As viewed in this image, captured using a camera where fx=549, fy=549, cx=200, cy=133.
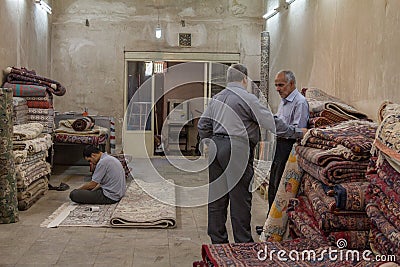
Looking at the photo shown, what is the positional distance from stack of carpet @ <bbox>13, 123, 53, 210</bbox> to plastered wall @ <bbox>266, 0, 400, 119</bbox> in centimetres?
369

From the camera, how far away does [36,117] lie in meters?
8.08

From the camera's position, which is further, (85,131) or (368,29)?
(85,131)

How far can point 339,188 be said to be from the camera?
3.08 meters

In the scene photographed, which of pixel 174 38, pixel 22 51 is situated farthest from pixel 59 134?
pixel 174 38

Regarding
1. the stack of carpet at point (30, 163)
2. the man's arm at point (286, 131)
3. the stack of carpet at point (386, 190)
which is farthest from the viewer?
the stack of carpet at point (30, 163)

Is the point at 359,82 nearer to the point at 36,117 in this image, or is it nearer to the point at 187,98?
the point at 36,117

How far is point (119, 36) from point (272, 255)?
31.0ft

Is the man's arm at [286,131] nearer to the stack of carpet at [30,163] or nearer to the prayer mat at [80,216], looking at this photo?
the prayer mat at [80,216]

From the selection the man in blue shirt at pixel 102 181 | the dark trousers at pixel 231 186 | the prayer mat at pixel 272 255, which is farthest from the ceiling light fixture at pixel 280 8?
the prayer mat at pixel 272 255

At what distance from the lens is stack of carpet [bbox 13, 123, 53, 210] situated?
623cm

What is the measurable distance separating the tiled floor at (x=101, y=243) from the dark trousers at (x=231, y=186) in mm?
364

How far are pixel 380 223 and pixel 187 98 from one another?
11.5 metres

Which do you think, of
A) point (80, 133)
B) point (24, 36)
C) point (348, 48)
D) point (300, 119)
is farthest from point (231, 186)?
point (24, 36)

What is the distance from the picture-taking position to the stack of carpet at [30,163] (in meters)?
6.23
